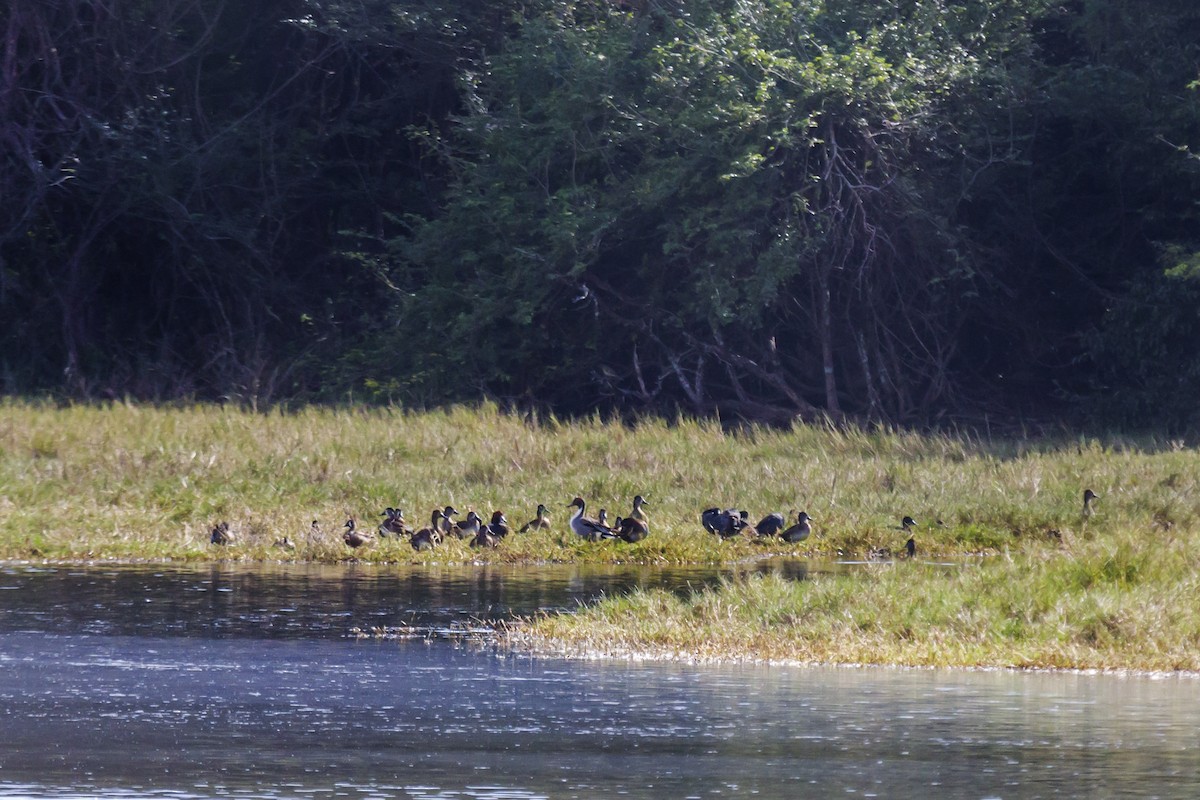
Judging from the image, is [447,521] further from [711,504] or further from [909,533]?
[909,533]

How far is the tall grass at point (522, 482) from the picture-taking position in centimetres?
1562

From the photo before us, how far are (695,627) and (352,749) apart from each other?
3395 mm

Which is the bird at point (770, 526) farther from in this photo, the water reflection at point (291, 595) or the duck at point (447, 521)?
the duck at point (447, 521)

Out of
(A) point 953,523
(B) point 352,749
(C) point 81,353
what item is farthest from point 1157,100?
(B) point 352,749

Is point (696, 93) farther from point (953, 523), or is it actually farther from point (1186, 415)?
point (953, 523)

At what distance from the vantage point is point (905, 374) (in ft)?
96.5

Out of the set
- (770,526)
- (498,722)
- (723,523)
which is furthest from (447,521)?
(498,722)

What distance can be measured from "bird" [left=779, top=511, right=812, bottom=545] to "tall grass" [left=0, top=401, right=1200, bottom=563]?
94 millimetres

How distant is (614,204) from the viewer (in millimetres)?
27406

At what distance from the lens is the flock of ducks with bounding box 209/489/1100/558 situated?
15.4 metres

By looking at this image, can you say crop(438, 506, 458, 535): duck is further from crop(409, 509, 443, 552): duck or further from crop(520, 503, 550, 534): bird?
crop(520, 503, 550, 534): bird

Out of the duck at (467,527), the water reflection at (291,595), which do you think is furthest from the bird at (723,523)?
the duck at (467,527)

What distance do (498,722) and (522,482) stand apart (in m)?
10.4

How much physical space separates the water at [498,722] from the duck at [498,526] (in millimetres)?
3695
